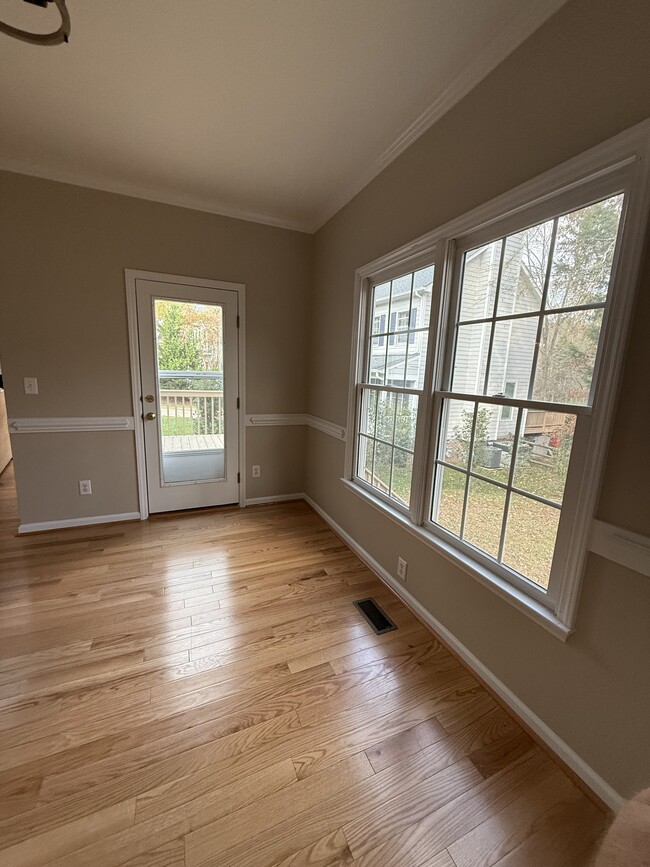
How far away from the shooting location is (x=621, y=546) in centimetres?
105

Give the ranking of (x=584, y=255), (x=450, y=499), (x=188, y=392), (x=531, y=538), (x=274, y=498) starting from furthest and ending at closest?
(x=274, y=498), (x=188, y=392), (x=450, y=499), (x=531, y=538), (x=584, y=255)

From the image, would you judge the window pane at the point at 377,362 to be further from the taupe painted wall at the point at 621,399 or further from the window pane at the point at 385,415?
the taupe painted wall at the point at 621,399

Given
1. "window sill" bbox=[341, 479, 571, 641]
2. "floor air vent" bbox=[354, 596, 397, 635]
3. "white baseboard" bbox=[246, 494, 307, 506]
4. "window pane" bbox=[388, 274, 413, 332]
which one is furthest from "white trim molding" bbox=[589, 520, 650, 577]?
"white baseboard" bbox=[246, 494, 307, 506]

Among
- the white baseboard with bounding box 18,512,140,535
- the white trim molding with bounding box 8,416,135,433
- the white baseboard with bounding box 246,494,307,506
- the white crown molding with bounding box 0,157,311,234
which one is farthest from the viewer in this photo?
the white baseboard with bounding box 246,494,307,506

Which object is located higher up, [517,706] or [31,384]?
[31,384]

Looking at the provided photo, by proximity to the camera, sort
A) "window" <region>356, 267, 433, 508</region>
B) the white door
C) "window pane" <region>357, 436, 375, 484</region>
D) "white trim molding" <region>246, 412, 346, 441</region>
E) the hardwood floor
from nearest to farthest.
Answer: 1. the hardwood floor
2. "window" <region>356, 267, 433, 508</region>
3. "window pane" <region>357, 436, 375, 484</region>
4. the white door
5. "white trim molding" <region>246, 412, 346, 441</region>

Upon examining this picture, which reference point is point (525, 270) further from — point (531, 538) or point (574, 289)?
point (531, 538)

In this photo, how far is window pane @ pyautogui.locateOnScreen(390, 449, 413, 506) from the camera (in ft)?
6.70

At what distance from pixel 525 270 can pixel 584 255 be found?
219 millimetres

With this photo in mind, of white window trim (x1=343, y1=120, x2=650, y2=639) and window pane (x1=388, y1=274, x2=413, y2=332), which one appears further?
window pane (x1=388, y1=274, x2=413, y2=332)

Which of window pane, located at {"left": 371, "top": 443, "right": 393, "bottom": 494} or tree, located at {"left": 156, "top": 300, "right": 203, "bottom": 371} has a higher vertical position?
tree, located at {"left": 156, "top": 300, "right": 203, "bottom": 371}

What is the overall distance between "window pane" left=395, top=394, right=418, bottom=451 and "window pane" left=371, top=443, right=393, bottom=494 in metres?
0.14

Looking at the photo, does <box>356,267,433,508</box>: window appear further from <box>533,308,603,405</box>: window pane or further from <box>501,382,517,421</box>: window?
<box>533,308,603,405</box>: window pane

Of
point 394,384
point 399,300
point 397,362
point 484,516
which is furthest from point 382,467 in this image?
point 399,300
